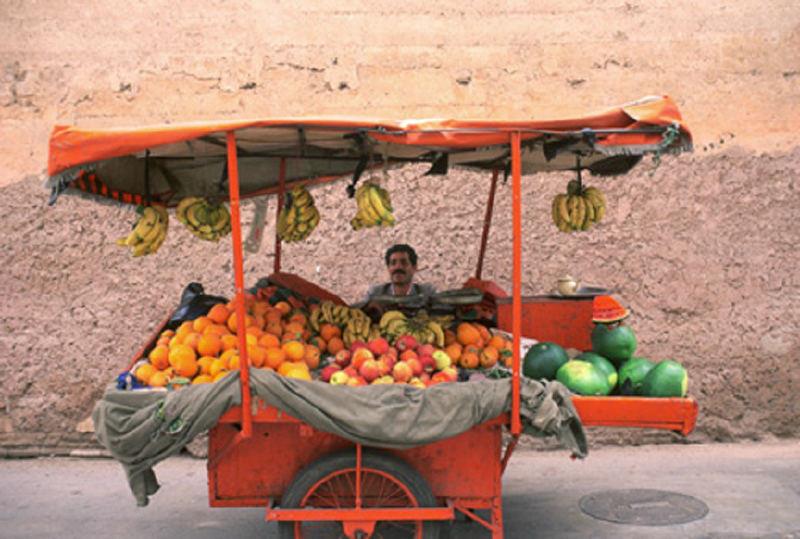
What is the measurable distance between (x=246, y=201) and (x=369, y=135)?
2.24m

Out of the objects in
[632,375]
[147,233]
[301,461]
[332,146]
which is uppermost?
[332,146]

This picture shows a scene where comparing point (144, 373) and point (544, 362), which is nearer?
point (144, 373)

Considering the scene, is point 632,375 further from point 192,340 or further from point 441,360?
point 192,340

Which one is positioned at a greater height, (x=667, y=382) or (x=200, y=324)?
(x=200, y=324)

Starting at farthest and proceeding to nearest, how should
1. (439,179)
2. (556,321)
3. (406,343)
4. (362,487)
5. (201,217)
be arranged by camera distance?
(439,179)
(556,321)
(201,217)
(406,343)
(362,487)

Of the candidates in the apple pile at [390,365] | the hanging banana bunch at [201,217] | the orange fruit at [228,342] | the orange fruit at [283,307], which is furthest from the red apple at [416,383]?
the hanging banana bunch at [201,217]

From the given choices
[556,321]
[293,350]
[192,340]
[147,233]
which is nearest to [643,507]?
[556,321]

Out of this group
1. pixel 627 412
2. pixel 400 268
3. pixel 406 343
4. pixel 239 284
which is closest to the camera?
pixel 239 284

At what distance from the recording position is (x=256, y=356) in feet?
13.5

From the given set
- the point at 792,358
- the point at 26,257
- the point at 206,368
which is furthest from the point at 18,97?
the point at 792,358

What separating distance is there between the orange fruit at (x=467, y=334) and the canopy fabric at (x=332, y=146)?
87cm

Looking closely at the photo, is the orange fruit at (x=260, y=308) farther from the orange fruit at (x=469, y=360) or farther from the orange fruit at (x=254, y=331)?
the orange fruit at (x=469, y=360)

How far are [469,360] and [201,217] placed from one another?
1621mm

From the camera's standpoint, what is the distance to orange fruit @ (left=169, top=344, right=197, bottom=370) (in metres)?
4.24
